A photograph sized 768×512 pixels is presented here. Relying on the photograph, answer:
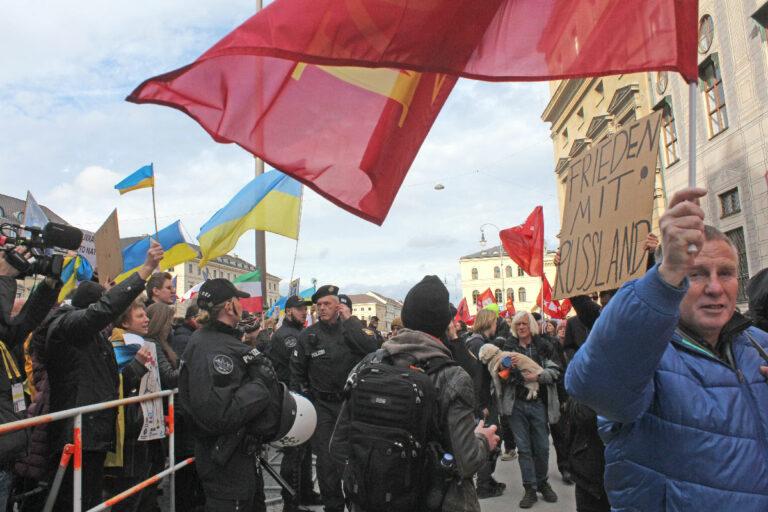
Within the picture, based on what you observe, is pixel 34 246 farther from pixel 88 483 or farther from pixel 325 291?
pixel 325 291

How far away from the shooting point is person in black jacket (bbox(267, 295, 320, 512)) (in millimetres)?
6051

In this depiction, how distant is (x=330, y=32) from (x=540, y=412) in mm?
5377

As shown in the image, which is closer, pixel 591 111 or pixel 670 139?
pixel 670 139

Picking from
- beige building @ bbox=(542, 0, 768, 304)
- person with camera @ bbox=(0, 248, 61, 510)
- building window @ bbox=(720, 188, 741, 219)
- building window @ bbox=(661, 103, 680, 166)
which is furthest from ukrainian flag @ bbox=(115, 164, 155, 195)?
building window @ bbox=(661, 103, 680, 166)

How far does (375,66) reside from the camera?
2396 millimetres

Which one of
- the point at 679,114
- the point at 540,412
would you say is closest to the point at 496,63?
the point at 540,412

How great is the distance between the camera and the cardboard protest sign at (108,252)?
5039 mm

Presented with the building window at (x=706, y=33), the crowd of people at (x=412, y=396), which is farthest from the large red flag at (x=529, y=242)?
the building window at (x=706, y=33)

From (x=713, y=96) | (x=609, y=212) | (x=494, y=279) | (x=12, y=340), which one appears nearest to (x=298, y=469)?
(x=12, y=340)

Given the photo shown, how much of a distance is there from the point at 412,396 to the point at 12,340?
2.28 metres

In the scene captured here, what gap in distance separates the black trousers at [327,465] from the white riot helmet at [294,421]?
40 centimetres

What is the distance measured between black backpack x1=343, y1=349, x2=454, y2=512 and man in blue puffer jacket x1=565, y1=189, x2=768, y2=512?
1205mm

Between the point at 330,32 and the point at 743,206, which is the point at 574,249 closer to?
the point at 330,32

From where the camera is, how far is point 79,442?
11.5 ft
